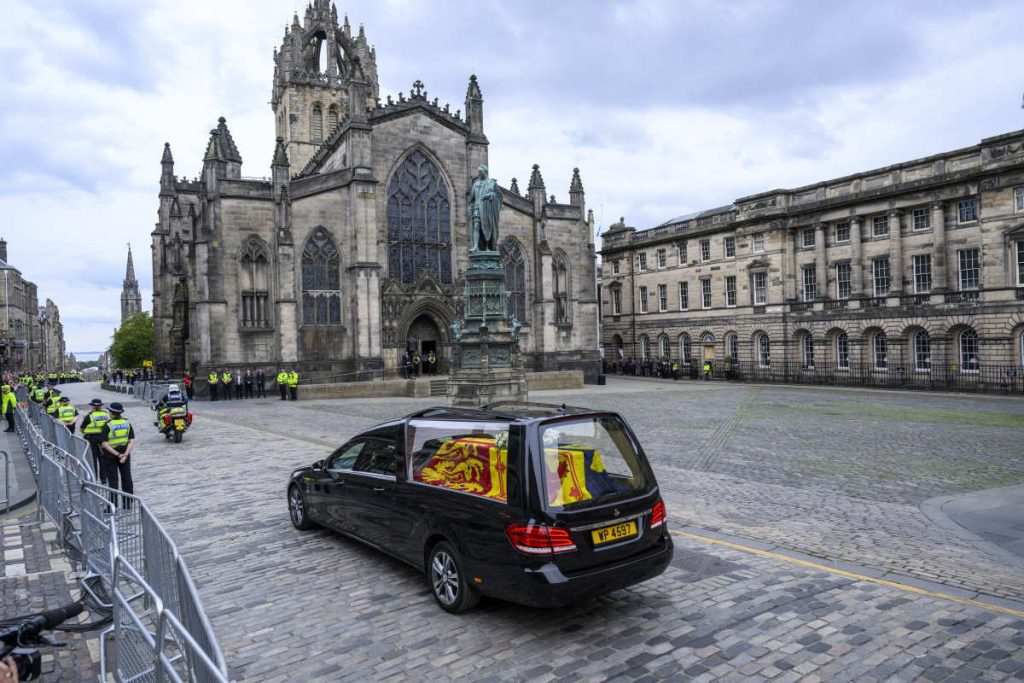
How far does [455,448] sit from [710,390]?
28302mm

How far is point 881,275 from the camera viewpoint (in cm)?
3522

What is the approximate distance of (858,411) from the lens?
21.3 m

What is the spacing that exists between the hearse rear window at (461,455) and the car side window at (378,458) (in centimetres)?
36

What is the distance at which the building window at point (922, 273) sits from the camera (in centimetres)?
3303

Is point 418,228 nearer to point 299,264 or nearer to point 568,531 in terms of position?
point 299,264

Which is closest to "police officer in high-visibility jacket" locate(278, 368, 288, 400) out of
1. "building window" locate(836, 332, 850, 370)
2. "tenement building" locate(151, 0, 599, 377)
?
"tenement building" locate(151, 0, 599, 377)

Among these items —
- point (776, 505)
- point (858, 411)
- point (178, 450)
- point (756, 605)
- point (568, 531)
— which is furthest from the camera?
point (858, 411)

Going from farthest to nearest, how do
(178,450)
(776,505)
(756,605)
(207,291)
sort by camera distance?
1. (207,291)
2. (178,450)
3. (776,505)
4. (756,605)

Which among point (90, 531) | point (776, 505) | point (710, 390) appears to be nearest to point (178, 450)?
point (90, 531)

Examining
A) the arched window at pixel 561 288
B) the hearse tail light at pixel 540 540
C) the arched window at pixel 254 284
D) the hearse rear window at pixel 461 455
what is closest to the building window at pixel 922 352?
the arched window at pixel 561 288

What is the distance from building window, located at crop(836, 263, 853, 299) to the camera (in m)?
36.7

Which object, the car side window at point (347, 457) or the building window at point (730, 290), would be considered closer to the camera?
the car side window at point (347, 457)

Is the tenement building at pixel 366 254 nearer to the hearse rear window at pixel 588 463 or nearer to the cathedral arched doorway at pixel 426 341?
the cathedral arched doorway at pixel 426 341

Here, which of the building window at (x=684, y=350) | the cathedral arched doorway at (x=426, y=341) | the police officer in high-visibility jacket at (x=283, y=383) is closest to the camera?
the police officer in high-visibility jacket at (x=283, y=383)
